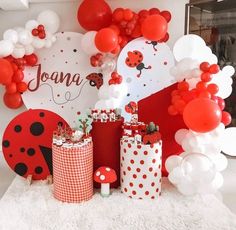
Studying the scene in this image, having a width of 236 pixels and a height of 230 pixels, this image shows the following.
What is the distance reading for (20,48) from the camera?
5.82 ft

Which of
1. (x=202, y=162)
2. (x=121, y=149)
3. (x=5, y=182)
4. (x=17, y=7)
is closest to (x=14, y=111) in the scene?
(x=5, y=182)

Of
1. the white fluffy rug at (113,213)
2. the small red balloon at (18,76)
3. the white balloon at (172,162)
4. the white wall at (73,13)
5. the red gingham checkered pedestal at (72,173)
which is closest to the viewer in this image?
the white fluffy rug at (113,213)

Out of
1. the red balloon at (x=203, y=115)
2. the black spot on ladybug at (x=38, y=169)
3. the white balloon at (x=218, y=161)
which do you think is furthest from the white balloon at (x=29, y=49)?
the white balloon at (x=218, y=161)

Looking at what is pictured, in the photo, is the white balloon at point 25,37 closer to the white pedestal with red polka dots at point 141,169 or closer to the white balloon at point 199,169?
the white pedestal with red polka dots at point 141,169

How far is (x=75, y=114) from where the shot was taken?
6.40ft

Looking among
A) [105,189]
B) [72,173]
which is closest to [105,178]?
[105,189]

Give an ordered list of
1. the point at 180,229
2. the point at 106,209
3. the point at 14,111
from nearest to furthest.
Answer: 1. the point at 180,229
2. the point at 106,209
3. the point at 14,111

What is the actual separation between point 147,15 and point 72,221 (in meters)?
1.17

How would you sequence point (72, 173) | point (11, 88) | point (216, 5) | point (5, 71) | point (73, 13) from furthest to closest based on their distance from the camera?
point (216, 5) → point (73, 13) → point (11, 88) → point (5, 71) → point (72, 173)

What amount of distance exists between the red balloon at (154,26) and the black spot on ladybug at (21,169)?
3.40 feet

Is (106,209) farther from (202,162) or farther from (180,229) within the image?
(202,162)

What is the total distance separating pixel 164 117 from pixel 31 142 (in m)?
0.81

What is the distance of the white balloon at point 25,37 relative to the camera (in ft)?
5.74

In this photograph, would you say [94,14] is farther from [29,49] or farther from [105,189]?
[105,189]
